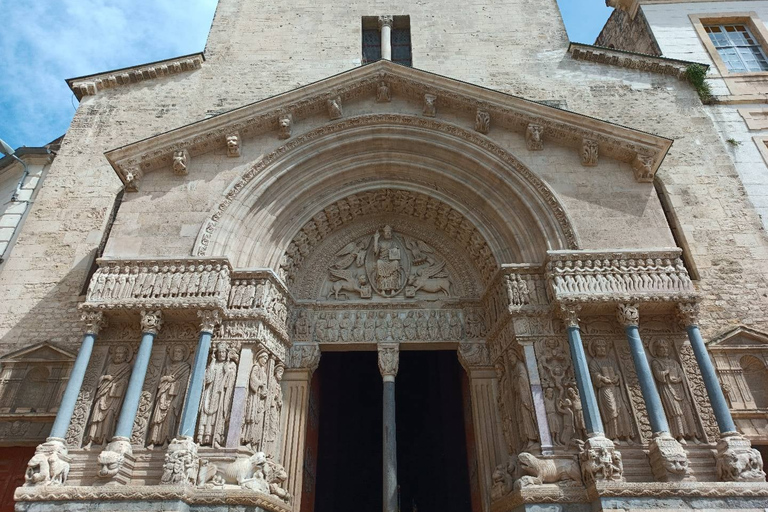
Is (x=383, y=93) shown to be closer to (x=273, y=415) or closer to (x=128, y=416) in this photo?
(x=273, y=415)

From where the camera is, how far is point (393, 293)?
9.16 meters

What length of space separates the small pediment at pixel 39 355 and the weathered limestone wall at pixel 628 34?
14.4 m

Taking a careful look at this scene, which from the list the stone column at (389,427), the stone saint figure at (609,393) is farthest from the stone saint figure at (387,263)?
the stone saint figure at (609,393)

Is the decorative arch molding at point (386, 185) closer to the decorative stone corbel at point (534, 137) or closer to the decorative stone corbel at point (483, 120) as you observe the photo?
the decorative stone corbel at point (483, 120)

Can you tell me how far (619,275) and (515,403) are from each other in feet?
8.05

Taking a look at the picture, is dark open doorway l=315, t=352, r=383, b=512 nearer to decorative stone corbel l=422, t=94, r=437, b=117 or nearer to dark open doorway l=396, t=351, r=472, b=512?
dark open doorway l=396, t=351, r=472, b=512

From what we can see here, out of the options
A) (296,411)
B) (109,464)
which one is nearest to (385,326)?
(296,411)

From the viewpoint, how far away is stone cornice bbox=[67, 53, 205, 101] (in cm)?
1202

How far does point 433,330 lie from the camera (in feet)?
28.6

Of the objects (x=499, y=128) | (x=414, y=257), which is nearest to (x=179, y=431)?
(x=414, y=257)

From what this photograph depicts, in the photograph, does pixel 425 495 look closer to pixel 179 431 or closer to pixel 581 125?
pixel 179 431

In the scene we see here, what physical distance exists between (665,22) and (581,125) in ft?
22.1

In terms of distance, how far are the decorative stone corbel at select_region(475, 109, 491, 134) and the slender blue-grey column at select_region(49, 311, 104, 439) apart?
698 cm

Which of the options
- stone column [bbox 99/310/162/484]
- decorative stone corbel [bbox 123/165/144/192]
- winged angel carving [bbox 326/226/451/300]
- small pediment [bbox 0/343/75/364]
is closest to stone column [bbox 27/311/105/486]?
stone column [bbox 99/310/162/484]
